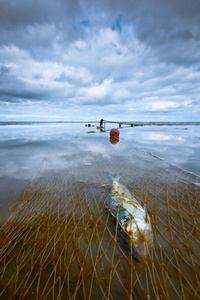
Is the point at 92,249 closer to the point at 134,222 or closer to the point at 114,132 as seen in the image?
the point at 134,222

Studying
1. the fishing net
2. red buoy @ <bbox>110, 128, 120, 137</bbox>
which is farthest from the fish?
red buoy @ <bbox>110, 128, 120, 137</bbox>

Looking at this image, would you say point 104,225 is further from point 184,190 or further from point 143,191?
point 184,190

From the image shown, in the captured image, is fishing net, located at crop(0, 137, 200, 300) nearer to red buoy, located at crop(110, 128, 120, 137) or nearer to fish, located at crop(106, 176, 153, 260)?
fish, located at crop(106, 176, 153, 260)

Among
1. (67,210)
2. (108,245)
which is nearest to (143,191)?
(108,245)

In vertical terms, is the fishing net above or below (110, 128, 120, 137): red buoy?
below

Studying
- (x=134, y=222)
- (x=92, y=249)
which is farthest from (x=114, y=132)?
(x=92, y=249)

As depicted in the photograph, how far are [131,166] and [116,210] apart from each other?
15.8 feet

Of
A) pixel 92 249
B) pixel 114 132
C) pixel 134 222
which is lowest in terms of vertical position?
pixel 92 249

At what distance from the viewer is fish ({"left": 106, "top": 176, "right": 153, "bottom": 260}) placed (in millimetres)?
2762

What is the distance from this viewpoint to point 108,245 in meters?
3.02

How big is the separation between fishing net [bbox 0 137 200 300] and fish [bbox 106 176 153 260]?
3.4 inches

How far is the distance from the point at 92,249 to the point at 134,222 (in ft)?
3.98

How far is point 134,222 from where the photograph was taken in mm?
3184

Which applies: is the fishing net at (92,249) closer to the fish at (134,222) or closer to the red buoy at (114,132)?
the fish at (134,222)
